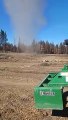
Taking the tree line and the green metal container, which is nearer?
the green metal container

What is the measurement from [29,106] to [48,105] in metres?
2.13

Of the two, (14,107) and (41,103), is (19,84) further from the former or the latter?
(41,103)

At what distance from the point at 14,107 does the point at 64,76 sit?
90.0 inches

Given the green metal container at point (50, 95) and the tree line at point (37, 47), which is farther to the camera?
the tree line at point (37, 47)

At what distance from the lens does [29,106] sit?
26.7ft

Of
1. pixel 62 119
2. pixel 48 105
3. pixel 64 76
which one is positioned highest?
pixel 64 76

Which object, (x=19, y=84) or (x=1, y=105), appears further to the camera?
(x=19, y=84)

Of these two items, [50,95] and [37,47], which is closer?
[50,95]

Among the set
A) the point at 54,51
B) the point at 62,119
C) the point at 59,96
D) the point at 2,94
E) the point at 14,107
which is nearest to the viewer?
the point at 59,96

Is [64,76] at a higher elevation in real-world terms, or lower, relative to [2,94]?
higher

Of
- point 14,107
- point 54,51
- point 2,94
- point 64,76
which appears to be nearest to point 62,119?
point 64,76

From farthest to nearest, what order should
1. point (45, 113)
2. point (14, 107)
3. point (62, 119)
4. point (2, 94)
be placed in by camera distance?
1. point (2, 94)
2. point (14, 107)
3. point (45, 113)
4. point (62, 119)

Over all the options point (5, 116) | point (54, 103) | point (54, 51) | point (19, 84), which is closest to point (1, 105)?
point (5, 116)

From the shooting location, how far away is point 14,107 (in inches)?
318
